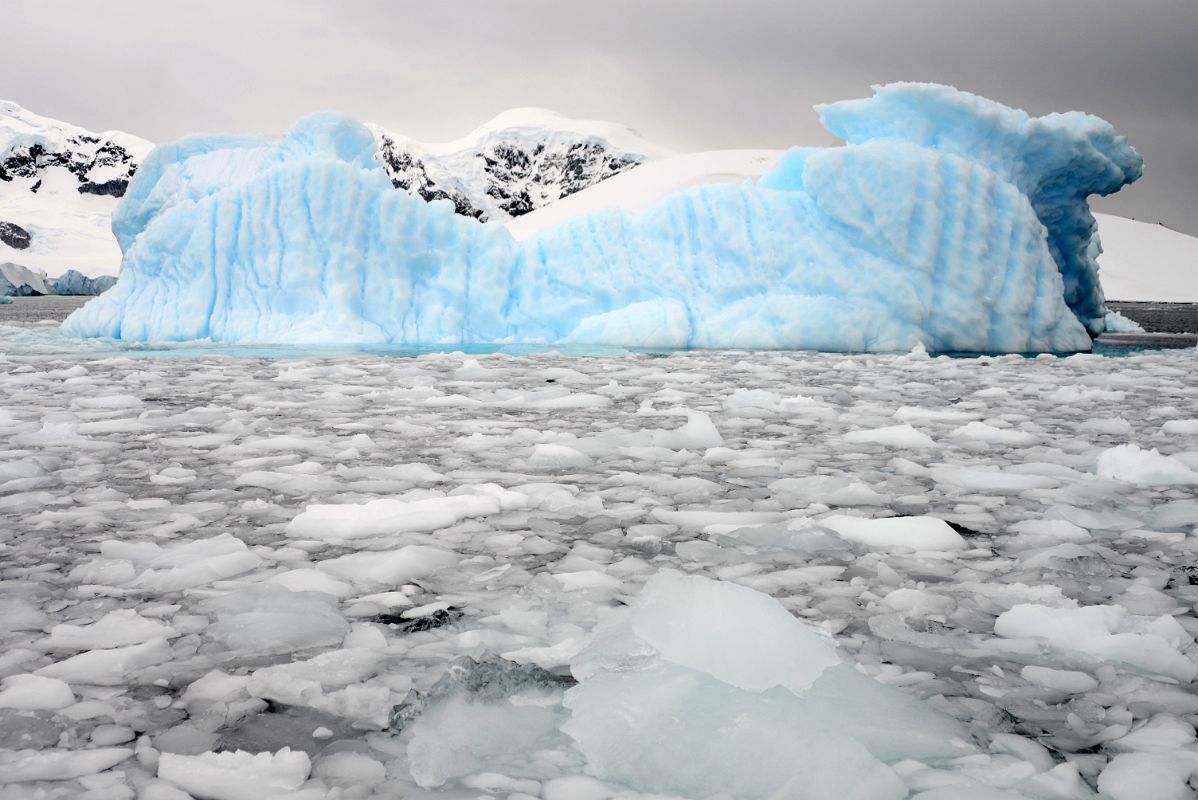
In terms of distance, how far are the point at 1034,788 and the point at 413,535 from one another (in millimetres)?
1616

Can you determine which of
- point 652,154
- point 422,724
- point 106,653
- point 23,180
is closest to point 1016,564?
point 422,724

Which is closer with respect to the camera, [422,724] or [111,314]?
[422,724]

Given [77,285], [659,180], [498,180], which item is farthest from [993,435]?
[498,180]

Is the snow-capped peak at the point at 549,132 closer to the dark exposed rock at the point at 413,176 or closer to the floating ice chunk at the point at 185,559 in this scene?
the dark exposed rock at the point at 413,176

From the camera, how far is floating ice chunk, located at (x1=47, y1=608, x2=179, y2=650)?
1540 millimetres

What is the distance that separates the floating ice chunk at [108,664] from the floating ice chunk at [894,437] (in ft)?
9.78

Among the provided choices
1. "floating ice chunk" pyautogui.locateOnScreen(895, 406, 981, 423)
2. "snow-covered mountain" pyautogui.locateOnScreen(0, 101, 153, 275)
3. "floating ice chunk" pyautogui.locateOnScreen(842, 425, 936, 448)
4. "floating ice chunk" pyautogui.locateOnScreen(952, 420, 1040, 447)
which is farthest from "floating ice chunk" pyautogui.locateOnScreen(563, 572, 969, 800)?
"snow-covered mountain" pyautogui.locateOnScreen(0, 101, 153, 275)

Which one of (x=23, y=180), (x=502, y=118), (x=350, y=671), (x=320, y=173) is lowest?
(x=350, y=671)

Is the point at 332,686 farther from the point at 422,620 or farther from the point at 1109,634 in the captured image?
the point at 1109,634

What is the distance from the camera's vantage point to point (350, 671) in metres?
1.46

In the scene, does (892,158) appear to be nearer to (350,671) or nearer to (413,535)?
(413,535)

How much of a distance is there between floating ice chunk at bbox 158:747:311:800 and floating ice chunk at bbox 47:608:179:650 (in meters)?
0.49

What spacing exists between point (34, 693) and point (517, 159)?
11025 centimetres

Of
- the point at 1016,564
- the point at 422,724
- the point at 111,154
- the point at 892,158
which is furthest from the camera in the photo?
the point at 111,154
